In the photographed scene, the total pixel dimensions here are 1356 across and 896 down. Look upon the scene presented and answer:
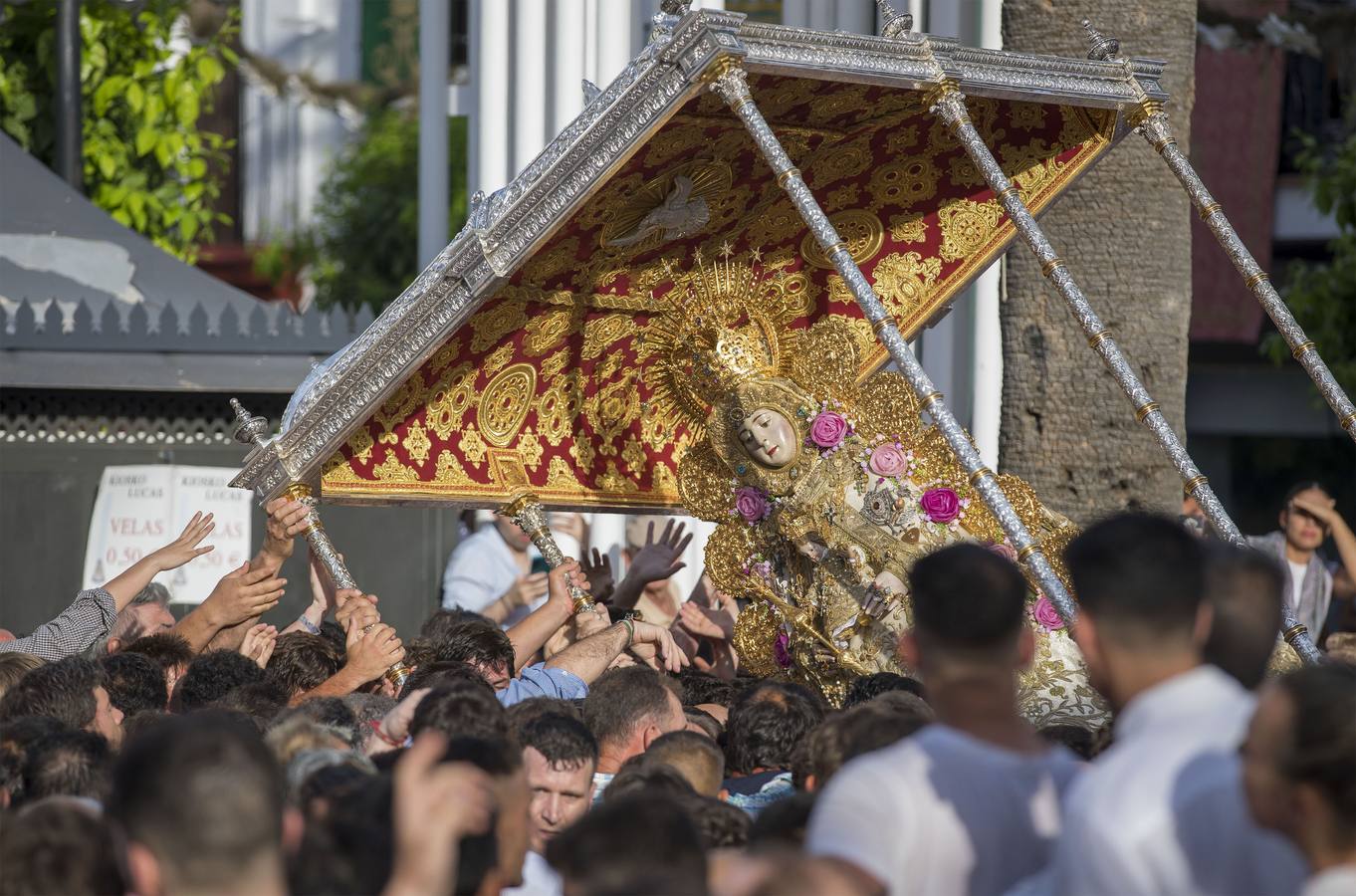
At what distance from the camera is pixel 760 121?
5.20 metres

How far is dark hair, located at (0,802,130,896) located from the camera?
2.68 meters

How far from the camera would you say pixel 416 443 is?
250 inches

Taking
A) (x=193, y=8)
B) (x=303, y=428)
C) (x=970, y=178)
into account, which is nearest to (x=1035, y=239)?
(x=970, y=178)

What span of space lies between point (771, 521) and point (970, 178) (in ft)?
4.61

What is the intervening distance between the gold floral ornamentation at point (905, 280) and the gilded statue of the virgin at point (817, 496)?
410 mm

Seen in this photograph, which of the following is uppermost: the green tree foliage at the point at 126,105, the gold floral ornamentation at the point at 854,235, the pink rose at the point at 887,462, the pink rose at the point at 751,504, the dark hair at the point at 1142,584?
the green tree foliage at the point at 126,105

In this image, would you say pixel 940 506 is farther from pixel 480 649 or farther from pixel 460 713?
pixel 460 713

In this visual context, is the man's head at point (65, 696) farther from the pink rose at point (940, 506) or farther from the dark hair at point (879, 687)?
the pink rose at point (940, 506)

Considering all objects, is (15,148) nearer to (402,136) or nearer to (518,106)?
(518,106)

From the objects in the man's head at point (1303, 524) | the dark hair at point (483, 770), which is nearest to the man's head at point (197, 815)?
the dark hair at point (483, 770)

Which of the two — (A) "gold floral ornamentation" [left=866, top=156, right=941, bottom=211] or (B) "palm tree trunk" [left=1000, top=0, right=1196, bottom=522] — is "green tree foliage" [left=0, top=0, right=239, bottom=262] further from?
(A) "gold floral ornamentation" [left=866, top=156, right=941, bottom=211]

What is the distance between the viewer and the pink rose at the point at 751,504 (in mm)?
5996

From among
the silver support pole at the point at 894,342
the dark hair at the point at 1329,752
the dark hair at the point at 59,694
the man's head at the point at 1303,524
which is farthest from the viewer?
the man's head at the point at 1303,524

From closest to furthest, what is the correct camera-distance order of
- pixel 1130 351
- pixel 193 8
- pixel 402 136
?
1. pixel 1130 351
2. pixel 193 8
3. pixel 402 136
